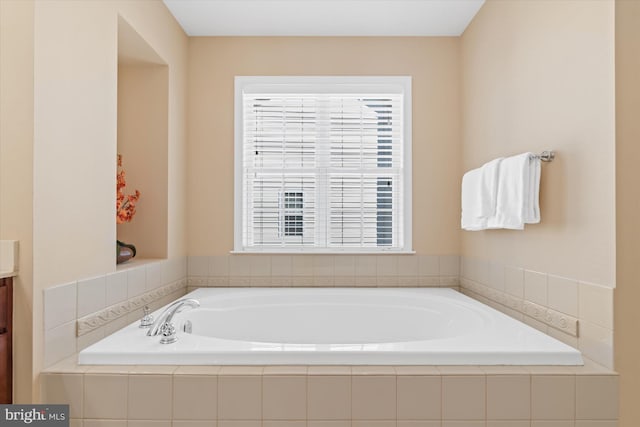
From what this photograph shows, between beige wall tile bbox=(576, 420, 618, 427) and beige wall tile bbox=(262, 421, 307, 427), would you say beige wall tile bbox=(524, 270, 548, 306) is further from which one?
beige wall tile bbox=(262, 421, 307, 427)

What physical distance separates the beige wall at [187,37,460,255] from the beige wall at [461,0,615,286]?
394mm

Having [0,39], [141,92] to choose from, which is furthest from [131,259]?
[0,39]

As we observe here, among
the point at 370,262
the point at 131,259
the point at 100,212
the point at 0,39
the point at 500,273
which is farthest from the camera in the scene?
the point at 370,262

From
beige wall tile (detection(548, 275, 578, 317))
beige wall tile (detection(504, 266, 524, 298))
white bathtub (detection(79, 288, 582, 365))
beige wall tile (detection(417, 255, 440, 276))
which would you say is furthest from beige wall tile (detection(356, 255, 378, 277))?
beige wall tile (detection(548, 275, 578, 317))

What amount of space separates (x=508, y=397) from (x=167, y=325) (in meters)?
1.30

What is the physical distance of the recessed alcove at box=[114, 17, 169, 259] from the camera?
253cm

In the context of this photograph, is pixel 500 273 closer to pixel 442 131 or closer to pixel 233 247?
pixel 442 131

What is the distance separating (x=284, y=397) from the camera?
139 centimetres

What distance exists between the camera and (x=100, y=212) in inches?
70.9

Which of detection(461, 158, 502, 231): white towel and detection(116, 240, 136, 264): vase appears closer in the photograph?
detection(461, 158, 502, 231): white towel

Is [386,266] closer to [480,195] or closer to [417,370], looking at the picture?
[480,195]

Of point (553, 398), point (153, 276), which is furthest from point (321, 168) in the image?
point (553, 398)

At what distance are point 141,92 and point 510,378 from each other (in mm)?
2503

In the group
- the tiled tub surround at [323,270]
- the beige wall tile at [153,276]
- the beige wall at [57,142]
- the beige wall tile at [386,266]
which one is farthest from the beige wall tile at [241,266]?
the beige wall at [57,142]
